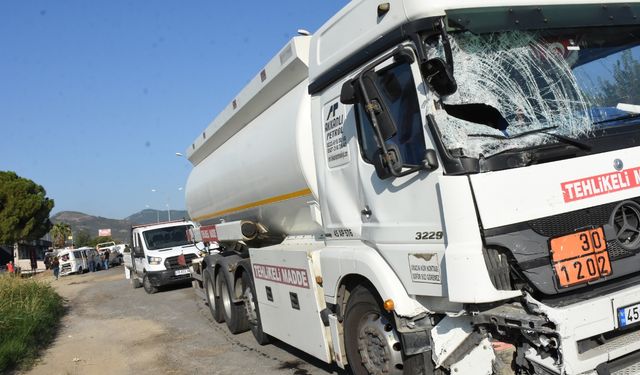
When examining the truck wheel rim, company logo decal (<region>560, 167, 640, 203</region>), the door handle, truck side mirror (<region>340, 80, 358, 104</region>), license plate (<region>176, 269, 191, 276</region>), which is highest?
truck side mirror (<region>340, 80, 358, 104</region>)

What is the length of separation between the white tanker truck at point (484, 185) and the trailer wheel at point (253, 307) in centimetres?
264

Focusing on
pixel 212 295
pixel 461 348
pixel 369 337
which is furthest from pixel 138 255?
pixel 461 348

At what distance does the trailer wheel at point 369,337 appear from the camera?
428cm

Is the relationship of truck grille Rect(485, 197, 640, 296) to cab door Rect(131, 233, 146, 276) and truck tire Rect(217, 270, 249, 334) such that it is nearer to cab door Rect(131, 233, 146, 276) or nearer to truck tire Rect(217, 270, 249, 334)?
truck tire Rect(217, 270, 249, 334)

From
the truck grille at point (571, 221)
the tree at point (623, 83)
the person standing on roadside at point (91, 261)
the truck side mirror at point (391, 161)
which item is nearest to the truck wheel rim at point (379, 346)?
the truck side mirror at point (391, 161)

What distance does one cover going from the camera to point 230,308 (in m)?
9.00

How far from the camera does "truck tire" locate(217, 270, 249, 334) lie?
866 centimetres

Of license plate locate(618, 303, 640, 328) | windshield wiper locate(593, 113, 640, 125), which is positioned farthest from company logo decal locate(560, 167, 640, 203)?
license plate locate(618, 303, 640, 328)

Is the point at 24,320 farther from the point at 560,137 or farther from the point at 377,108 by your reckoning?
the point at 560,137

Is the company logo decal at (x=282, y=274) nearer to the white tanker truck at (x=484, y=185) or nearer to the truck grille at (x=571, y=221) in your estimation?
the white tanker truck at (x=484, y=185)

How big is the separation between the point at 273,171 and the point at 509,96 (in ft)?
11.3

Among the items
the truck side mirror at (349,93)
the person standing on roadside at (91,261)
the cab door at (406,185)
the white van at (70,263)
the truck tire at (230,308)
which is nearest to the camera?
the cab door at (406,185)

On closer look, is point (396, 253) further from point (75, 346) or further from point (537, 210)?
point (75, 346)

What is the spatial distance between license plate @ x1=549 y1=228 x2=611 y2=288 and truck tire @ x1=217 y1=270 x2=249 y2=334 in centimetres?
602
